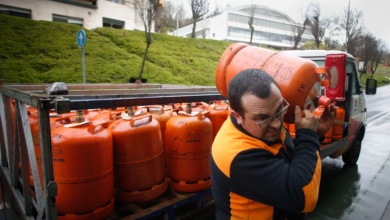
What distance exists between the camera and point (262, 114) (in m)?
1.27

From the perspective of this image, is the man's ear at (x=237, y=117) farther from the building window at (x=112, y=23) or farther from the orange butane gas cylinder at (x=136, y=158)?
the building window at (x=112, y=23)

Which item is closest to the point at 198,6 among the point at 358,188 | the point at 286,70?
the point at 358,188

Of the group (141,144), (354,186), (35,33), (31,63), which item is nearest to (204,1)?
(35,33)

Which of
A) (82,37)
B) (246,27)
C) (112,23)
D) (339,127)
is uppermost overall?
(246,27)

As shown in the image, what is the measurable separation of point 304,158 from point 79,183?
166 cm

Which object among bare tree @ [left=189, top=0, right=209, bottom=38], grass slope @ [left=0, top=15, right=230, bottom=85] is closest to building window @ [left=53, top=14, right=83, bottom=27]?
grass slope @ [left=0, top=15, right=230, bottom=85]

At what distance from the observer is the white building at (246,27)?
60.5m

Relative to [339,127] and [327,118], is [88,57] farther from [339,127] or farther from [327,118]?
[327,118]

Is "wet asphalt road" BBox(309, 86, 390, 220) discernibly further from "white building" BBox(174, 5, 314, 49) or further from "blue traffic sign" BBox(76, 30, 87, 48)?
"white building" BBox(174, 5, 314, 49)

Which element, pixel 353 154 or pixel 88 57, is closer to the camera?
pixel 353 154

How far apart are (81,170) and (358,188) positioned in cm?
500

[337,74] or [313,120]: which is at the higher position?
[337,74]

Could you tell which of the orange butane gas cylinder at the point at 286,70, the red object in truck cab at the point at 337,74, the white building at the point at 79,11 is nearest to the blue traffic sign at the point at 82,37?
the red object in truck cab at the point at 337,74

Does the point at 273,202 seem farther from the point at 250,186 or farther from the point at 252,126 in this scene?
the point at 252,126
